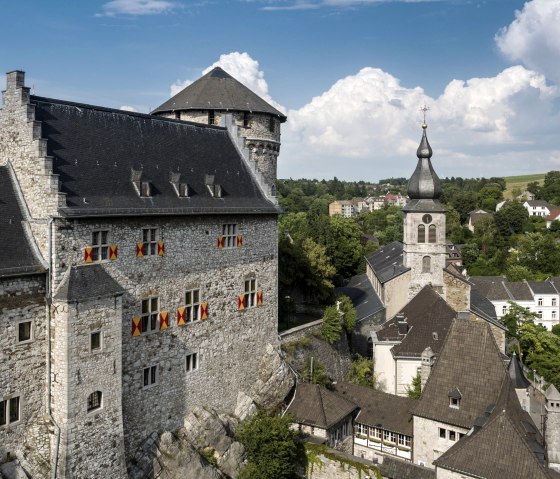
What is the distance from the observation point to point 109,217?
22.0 meters

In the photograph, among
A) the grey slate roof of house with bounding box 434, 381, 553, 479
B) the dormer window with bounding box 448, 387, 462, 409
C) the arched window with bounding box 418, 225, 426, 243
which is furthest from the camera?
the arched window with bounding box 418, 225, 426, 243

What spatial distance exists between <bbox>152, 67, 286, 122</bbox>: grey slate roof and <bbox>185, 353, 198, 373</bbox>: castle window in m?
15.1

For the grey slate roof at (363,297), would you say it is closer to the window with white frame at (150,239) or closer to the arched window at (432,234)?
the arched window at (432,234)

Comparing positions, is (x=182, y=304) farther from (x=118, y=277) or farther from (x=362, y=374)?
(x=362, y=374)

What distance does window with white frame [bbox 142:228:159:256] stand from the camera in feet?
77.7

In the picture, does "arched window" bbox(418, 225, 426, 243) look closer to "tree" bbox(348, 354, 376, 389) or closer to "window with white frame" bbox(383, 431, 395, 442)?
"tree" bbox(348, 354, 376, 389)

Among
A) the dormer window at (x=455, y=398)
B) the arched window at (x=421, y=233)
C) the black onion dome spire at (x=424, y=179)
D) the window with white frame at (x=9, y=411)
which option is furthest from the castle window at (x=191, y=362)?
the black onion dome spire at (x=424, y=179)

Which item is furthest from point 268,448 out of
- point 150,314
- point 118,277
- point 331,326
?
point 331,326

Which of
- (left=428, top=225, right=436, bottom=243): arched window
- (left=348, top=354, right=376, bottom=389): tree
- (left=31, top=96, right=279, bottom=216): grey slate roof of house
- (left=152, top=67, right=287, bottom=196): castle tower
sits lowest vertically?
(left=348, top=354, right=376, bottom=389): tree

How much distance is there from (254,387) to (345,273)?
1848 inches

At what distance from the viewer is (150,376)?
2389 cm

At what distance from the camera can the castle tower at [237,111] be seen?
34.1 metres

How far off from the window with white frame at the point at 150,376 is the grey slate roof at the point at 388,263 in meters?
26.4

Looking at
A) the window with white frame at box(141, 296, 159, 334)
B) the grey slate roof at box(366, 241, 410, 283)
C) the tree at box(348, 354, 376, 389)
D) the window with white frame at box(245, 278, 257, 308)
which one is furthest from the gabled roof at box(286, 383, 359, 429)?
the grey slate roof at box(366, 241, 410, 283)
